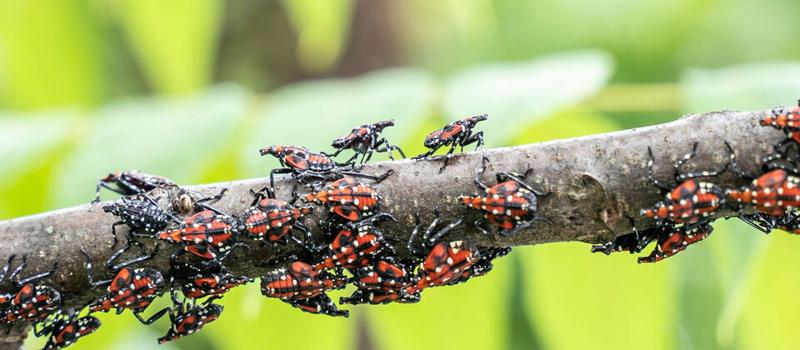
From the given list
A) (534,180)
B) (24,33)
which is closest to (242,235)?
(534,180)

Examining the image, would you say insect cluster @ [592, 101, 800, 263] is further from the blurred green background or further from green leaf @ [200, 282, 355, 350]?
green leaf @ [200, 282, 355, 350]

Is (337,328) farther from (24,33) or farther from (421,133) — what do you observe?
(24,33)

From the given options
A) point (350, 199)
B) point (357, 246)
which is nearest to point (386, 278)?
point (357, 246)

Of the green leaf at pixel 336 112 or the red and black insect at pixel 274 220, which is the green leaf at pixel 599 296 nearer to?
the green leaf at pixel 336 112

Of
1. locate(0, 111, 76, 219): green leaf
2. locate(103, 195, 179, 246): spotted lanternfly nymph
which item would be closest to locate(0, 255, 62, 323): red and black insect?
locate(103, 195, 179, 246): spotted lanternfly nymph

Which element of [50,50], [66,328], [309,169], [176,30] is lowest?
[66,328]

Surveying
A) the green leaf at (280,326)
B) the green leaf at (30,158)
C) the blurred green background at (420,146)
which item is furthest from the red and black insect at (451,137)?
the green leaf at (30,158)

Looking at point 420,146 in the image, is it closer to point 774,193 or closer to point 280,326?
point 280,326

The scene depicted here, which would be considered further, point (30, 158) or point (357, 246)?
point (30, 158)
